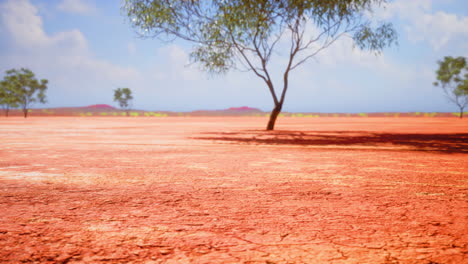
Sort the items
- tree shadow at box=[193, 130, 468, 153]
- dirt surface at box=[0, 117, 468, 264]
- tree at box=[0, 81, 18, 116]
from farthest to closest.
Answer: tree at box=[0, 81, 18, 116] → tree shadow at box=[193, 130, 468, 153] → dirt surface at box=[0, 117, 468, 264]

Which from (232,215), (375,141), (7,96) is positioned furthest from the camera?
(7,96)

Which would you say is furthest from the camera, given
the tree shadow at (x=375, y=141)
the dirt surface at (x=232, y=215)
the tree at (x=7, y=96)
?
the tree at (x=7, y=96)

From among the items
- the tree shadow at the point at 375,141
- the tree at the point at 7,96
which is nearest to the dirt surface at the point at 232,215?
the tree shadow at the point at 375,141

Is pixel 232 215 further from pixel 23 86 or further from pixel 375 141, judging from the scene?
pixel 23 86

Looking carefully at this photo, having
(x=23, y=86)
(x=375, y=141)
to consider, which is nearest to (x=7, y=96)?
(x=23, y=86)

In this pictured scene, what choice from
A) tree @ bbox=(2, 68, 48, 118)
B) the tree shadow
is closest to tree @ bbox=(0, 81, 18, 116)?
tree @ bbox=(2, 68, 48, 118)

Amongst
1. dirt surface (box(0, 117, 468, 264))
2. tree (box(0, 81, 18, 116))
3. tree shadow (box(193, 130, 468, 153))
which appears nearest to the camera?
dirt surface (box(0, 117, 468, 264))

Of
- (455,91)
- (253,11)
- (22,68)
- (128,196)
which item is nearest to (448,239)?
(128,196)

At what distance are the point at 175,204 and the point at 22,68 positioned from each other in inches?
2177

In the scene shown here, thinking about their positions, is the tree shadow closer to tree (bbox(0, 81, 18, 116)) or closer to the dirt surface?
the dirt surface

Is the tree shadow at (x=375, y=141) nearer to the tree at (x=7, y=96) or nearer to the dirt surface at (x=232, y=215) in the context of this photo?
the dirt surface at (x=232, y=215)

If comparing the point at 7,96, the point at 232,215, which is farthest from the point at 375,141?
the point at 7,96

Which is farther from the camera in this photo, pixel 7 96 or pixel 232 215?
pixel 7 96

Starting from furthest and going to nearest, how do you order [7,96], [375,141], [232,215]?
[7,96], [375,141], [232,215]
